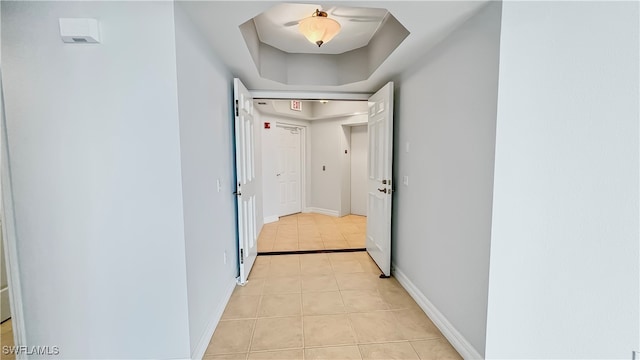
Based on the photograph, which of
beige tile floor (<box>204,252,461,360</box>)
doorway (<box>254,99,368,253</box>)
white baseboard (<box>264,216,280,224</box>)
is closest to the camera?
beige tile floor (<box>204,252,461,360</box>)

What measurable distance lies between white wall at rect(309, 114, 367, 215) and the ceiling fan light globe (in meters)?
3.30

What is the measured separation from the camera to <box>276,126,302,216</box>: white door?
546 centimetres

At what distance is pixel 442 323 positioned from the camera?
75.9 inches

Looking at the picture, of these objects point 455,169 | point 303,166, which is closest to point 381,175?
point 455,169

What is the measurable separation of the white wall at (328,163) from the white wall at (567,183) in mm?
3997

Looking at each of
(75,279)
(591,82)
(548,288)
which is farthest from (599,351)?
(75,279)

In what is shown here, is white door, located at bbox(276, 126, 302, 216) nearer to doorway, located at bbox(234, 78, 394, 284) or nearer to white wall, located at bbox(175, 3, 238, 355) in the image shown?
doorway, located at bbox(234, 78, 394, 284)

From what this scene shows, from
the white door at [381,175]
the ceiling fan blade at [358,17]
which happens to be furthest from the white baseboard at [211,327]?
the ceiling fan blade at [358,17]

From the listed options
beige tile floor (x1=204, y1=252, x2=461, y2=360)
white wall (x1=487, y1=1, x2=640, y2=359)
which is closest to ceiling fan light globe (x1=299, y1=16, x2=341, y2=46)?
white wall (x1=487, y1=1, x2=640, y2=359)

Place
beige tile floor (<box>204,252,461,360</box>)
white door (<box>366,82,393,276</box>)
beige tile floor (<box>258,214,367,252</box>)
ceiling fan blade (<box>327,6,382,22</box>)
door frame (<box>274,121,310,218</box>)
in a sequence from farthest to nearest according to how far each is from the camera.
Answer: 1. door frame (<box>274,121,310,218</box>)
2. beige tile floor (<box>258,214,367,252</box>)
3. white door (<box>366,82,393,276</box>)
4. ceiling fan blade (<box>327,6,382,22</box>)
5. beige tile floor (<box>204,252,461,360</box>)

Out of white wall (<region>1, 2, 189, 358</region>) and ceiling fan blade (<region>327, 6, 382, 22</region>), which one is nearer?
white wall (<region>1, 2, 189, 358</region>)

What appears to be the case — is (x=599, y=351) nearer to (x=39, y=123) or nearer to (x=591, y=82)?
(x=591, y=82)

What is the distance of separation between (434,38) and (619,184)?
54.0 inches

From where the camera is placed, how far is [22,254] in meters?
1.45
